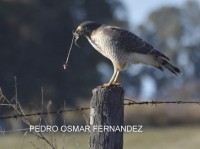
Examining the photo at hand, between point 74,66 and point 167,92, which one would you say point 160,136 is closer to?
point 74,66

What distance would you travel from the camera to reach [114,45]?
27.4ft

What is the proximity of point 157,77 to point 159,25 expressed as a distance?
31.2 feet

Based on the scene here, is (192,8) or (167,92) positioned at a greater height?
(192,8)

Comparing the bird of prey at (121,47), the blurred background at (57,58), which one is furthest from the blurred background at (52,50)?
the bird of prey at (121,47)

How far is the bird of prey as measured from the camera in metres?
8.32

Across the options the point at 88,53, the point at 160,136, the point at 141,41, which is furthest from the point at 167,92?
the point at 141,41

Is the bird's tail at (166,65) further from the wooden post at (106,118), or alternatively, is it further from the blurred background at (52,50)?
the blurred background at (52,50)

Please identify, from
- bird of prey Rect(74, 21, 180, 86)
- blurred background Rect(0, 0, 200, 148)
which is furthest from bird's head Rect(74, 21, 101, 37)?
blurred background Rect(0, 0, 200, 148)

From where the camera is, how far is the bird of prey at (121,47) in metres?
8.32

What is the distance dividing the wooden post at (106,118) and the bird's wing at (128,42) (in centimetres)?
216

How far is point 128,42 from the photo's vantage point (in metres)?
8.41

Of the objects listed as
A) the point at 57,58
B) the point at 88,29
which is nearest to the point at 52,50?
the point at 57,58

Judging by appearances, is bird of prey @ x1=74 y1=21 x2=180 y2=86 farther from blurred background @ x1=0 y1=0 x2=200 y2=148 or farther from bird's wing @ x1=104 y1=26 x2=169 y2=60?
blurred background @ x1=0 y1=0 x2=200 y2=148

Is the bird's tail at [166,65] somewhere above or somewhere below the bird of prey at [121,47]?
below
